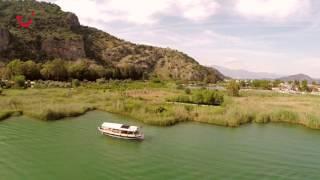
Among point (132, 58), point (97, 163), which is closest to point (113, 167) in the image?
point (97, 163)

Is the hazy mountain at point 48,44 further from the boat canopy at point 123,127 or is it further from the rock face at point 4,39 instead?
the boat canopy at point 123,127

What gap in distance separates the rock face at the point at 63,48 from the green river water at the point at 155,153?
127 m

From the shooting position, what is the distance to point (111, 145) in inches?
1462

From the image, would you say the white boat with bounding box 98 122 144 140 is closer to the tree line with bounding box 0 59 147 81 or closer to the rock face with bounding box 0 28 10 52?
the tree line with bounding box 0 59 147 81

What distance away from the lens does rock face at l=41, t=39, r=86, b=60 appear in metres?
167

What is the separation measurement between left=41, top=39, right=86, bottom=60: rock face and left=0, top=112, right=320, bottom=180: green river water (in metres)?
127

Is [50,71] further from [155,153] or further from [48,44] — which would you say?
[155,153]

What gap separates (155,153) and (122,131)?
21.1 feet

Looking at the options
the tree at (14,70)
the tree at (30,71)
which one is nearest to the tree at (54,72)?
the tree at (30,71)

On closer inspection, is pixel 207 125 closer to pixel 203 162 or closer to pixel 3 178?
pixel 203 162

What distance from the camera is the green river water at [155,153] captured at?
2930 centimetres

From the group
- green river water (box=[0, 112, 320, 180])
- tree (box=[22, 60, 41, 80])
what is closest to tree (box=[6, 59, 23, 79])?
tree (box=[22, 60, 41, 80])

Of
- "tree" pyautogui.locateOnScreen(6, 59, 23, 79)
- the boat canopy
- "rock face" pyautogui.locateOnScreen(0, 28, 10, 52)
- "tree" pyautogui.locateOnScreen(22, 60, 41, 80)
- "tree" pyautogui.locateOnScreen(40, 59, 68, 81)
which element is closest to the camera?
the boat canopy

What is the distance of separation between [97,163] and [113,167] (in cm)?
171
